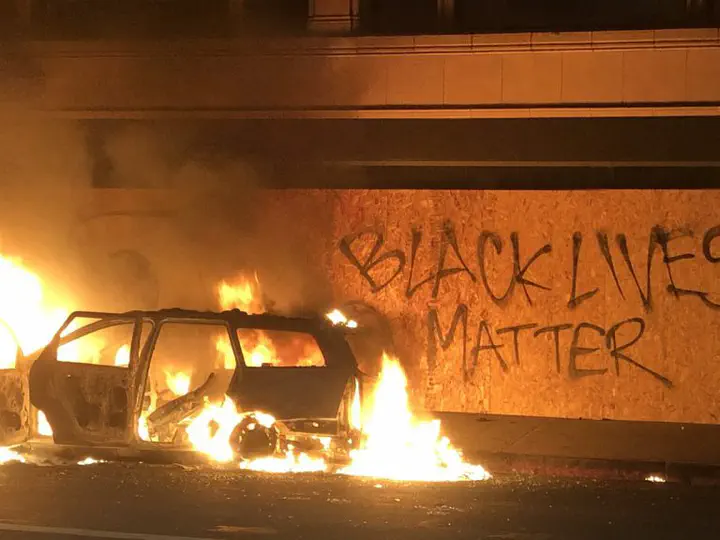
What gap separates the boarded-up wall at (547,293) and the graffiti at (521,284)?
1 centimetres

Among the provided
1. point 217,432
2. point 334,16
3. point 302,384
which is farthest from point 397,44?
point 217,432

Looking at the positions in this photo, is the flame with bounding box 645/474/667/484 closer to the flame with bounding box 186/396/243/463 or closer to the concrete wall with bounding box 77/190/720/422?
the concrete wall with bounding box 77/190/720/422

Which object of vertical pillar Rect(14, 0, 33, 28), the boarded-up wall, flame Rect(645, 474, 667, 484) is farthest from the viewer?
vertical pillar Rect(14, 0, 33, 28)

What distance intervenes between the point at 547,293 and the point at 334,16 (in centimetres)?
427

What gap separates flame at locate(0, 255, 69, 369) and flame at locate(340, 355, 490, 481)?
349 cm

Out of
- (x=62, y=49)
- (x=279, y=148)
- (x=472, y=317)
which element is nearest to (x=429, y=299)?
(x=472, y=317)

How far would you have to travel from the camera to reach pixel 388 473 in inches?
364

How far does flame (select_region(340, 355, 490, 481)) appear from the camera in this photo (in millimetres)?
9312

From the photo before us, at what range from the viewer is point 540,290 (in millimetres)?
12617

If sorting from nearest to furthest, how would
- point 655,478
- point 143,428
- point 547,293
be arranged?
point 143,428
point 655,478
point 547,293

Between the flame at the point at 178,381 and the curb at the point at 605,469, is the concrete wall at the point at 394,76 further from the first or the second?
the curb at the point at 605,469

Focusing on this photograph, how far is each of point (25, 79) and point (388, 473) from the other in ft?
25.6

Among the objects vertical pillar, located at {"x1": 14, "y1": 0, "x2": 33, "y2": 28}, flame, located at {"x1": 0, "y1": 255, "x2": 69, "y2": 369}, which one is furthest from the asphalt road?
vertical pillar, located at {"x1": 14, "y1": 0, "x2": 33, "y2": 28}

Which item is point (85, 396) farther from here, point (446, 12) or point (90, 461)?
point (446, 12)
